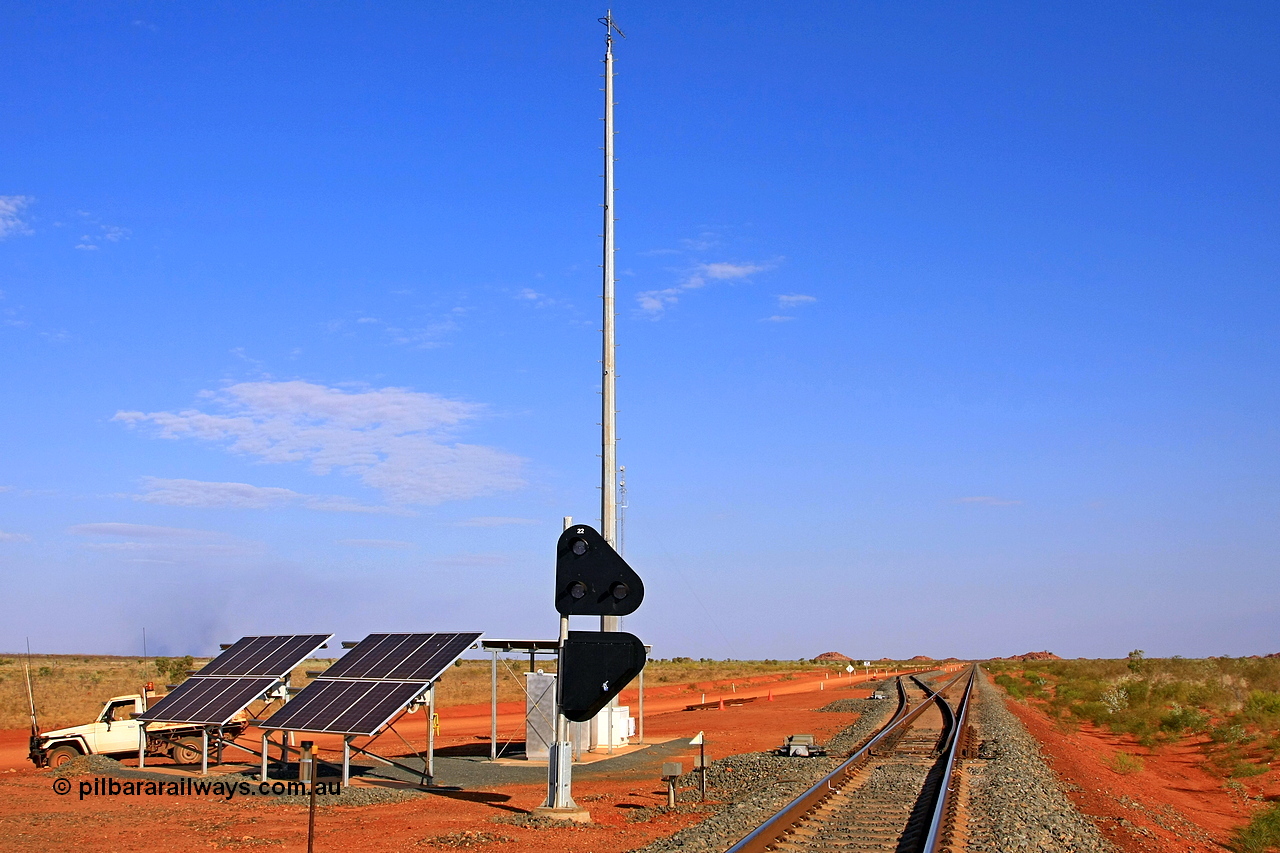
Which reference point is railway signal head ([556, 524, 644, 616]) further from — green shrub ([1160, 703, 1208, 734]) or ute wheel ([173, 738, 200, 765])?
green shrub ([1160, 703, 1208, 734])

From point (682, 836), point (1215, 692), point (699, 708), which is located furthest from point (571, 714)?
point (1215, 692)

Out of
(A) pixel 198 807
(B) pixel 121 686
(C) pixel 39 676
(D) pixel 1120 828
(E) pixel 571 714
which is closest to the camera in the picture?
(E) pixel 571 714

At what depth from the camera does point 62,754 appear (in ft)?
74.5

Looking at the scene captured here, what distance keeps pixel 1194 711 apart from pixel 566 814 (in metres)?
32.2

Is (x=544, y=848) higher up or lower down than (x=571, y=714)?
lower down

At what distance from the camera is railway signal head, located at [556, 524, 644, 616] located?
12678mm

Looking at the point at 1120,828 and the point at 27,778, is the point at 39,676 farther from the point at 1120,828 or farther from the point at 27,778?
the point at 1120,828

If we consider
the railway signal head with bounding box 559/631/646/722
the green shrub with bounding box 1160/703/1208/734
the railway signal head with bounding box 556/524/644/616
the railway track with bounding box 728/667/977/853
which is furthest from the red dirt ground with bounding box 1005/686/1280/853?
the railway signal head with bounding box 556/524/644/616

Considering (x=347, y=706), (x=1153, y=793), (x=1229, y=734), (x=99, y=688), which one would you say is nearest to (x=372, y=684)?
(x=347, y=706)

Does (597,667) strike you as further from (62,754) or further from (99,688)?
(99,688)

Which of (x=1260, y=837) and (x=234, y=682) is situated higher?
(x=234, y=682)

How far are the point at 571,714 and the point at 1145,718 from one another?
34482 millimetres

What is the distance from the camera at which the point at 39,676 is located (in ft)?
211

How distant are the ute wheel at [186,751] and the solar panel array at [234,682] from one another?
52.9 inches
